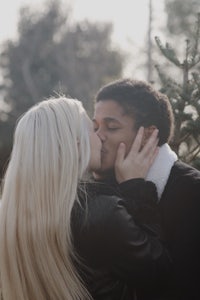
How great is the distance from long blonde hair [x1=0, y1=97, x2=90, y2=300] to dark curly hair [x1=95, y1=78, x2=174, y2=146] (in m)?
0.43

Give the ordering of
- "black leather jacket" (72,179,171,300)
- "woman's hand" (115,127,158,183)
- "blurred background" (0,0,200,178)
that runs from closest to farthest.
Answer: "black leather jacket" (72,179,171,300)
"woman's hand" (115,127,158,183)
"blurred background" (0,0,200,178)

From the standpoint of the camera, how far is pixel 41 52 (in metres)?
39.7

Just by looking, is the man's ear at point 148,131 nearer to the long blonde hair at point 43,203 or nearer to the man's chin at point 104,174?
the man's chin at point 104,174

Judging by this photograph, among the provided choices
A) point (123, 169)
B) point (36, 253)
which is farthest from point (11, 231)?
point (123, 169)

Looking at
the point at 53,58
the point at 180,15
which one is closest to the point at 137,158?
the point at 180,15

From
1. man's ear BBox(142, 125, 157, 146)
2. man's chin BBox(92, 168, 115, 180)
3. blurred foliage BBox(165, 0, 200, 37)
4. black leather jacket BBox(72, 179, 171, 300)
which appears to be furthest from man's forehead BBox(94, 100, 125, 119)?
blurred foliage BBox(165, 0, 200, 37)

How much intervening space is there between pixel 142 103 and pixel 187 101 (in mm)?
1294

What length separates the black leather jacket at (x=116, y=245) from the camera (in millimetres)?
3377

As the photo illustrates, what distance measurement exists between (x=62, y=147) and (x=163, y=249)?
27.5 inches

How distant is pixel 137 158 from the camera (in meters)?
3.79

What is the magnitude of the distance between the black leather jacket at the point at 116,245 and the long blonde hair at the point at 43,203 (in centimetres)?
8

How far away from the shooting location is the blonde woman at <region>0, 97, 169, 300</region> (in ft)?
Result: 11.2

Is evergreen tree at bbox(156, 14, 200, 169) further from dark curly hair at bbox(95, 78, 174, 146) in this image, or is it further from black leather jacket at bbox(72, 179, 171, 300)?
black leather jacket at bbox(72, 179, 171, 300)

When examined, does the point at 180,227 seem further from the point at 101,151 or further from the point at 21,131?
the point at 21,131
